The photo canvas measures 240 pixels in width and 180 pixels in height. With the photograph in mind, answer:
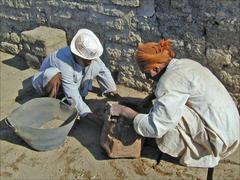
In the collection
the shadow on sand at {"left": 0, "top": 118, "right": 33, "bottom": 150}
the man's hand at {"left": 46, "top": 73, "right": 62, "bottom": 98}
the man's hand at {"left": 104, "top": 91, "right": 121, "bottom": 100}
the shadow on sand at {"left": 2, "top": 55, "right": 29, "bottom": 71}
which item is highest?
the man's hand at {"left": 46, "top": 73, "right": 62, "bottom": 98}

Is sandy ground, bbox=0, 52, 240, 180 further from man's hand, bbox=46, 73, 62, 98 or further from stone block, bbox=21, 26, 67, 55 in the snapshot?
stone block, bbox=21, 26, 67, 55

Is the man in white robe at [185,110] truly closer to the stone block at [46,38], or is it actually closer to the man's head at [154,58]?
the man's head at [154,58]

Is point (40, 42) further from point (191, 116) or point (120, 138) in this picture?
point (191, 116)

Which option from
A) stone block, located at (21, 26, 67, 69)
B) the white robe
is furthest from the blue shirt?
the white robe

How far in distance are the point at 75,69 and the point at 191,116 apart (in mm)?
1483

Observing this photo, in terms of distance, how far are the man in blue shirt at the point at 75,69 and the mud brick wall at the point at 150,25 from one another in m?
0.54

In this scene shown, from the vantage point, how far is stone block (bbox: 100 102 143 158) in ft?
13.1

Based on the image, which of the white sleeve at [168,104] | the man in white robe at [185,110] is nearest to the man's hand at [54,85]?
the man in white robe at [185,110]

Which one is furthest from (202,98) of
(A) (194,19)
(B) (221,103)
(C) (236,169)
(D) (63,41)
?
(D) (63,41)

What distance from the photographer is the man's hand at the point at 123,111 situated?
12.8ft

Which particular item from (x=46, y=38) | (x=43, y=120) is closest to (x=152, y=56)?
(x=43, y=120)

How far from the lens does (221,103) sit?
3.76 m

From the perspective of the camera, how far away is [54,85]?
15.0ft

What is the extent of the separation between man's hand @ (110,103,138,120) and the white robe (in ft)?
0.29
